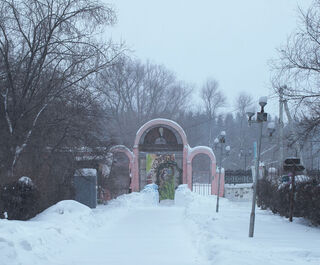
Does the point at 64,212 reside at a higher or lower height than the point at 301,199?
lower

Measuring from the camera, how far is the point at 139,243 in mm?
11039

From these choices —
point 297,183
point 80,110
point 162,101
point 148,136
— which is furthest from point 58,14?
point 162,101

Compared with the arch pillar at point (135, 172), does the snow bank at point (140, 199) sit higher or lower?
lower

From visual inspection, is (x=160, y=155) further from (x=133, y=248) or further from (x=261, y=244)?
(x=133, y=248)

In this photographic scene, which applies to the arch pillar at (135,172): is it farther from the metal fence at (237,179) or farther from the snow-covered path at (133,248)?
the snow-covered path at (133,248)

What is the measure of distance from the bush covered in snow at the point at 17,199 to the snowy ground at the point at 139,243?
540 millimetres

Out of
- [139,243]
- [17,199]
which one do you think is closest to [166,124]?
[17,199]

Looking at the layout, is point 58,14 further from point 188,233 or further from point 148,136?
point 148,136

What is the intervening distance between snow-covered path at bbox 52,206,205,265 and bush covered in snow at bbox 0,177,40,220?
7.09 ft

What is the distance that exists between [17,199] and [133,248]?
490 cm

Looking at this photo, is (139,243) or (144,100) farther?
(144,100)

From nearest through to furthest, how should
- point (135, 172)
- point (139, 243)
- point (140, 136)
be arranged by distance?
point (139, 243)
point (140, 136)
point (135, 172)

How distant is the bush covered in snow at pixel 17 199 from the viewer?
1340cm

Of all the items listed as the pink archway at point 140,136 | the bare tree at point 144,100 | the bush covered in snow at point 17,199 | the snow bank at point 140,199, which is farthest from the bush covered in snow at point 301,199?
the bare tree at point 144,100
